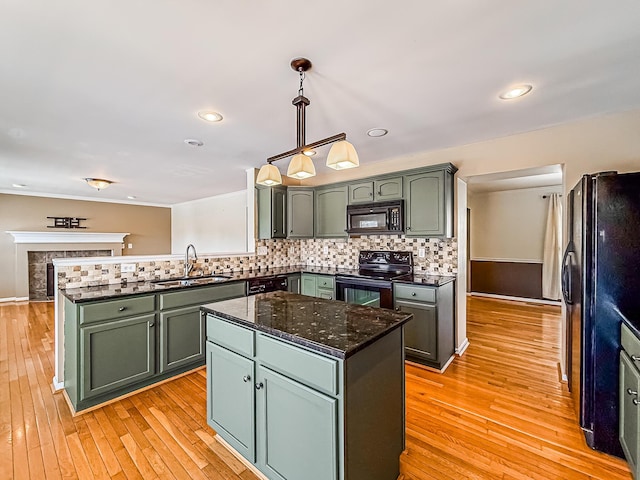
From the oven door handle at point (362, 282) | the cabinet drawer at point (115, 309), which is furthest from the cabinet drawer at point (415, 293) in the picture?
the cabinet drawer at point (115, 309)

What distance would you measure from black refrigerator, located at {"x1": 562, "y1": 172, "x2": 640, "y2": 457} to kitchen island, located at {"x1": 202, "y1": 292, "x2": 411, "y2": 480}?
48.6 inches

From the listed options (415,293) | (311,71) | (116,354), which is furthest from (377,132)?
(116,354)

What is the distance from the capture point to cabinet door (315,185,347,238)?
13.2ft

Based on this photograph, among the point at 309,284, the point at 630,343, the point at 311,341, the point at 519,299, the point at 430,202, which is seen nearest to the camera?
the point at 311,341

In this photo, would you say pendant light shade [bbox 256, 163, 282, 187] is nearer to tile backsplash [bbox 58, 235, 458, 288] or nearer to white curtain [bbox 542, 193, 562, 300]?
tile backsplash [bbox 58, 235, 458, 288]

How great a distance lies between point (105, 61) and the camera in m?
1.74

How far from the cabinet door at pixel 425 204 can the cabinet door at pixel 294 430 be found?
242 centimetres

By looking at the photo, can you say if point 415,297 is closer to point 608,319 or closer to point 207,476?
point 608,319

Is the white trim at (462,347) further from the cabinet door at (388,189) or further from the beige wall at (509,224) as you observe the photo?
the beige wall at (509,224)

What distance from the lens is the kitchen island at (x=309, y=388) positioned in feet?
4.03

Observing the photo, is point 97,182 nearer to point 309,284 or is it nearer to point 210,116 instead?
point 210,116

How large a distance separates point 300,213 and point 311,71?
2.57 m

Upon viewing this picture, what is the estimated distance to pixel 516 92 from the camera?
6.93 feet

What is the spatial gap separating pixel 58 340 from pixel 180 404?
138 centimetres
